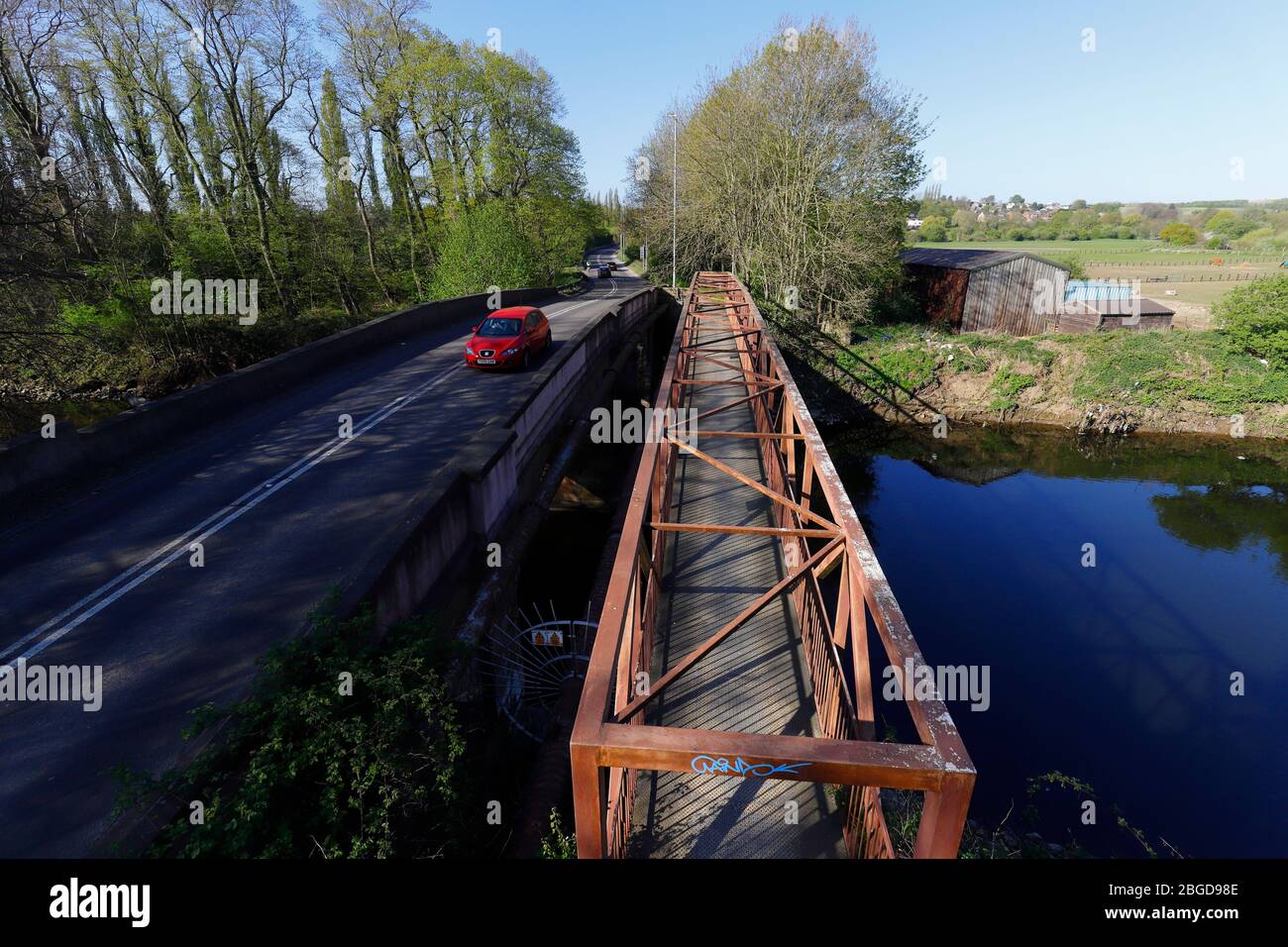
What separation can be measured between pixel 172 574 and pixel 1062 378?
34.9m

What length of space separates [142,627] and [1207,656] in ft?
64.2

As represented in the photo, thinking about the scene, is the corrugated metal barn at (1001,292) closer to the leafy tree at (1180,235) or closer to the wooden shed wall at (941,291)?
the wooden shed wall at (941,291)

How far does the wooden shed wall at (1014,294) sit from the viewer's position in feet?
107

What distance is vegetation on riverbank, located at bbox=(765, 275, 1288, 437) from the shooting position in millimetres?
26531

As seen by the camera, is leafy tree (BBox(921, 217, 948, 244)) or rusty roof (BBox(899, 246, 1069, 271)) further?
leafy tree (BBox(921, 217, 948, 244))

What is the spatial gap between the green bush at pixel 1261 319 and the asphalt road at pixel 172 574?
34.1 meters

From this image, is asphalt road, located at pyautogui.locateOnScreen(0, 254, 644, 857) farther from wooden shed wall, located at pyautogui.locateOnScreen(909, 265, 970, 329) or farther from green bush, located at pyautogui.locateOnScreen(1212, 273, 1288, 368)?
green bush, located at pyautogui.locateOnScreen(1212, 273, 1288, 368)

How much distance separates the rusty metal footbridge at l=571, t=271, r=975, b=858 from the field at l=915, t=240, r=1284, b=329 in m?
37.3

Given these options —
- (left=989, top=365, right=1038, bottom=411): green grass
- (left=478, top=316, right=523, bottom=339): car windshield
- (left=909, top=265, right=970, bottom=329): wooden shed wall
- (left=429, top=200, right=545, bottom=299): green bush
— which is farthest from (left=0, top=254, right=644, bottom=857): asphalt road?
(left=909, top=265, right=970, bottom=329): wooden shed wall

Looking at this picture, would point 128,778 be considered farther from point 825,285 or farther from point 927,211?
point 927,211

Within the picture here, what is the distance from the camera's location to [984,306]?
3381 centimetres

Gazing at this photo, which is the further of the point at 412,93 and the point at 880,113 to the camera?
the point at 412,93
